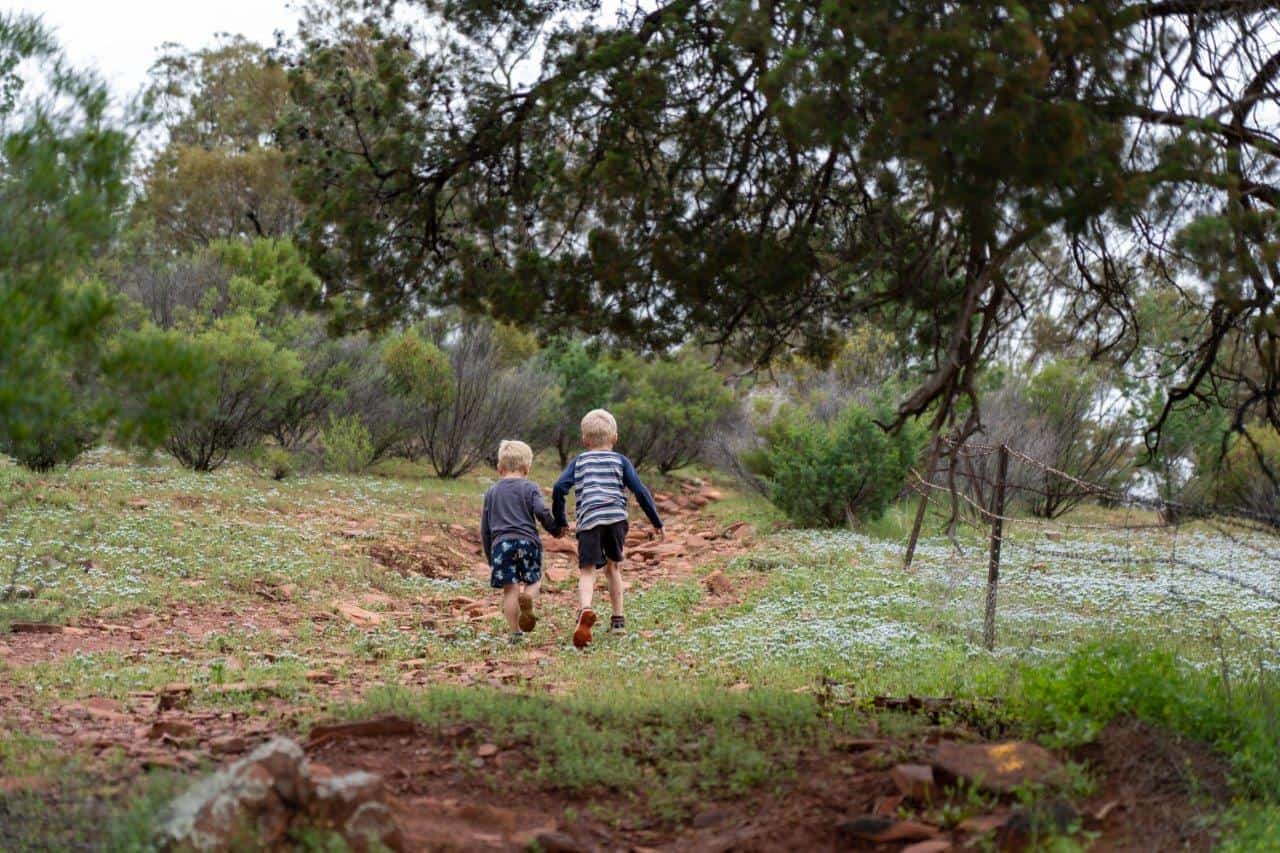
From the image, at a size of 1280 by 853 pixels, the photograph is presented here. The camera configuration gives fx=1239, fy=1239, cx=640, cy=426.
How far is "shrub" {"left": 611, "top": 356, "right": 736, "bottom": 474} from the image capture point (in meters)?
25.2

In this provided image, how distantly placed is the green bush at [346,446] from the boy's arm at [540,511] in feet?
36.8

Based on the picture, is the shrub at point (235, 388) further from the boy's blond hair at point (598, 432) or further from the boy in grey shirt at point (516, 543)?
the boy's blond hair at point (598, 432)

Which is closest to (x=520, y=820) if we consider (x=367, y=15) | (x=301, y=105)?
(x=301, y=105)

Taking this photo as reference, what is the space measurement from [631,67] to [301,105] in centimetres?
218

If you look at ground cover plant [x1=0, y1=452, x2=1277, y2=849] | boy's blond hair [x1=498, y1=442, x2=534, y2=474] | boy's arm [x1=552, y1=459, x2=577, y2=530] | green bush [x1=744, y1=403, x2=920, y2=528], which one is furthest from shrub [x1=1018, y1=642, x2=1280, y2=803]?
green bush [x1=744, y1=403, x2=920, y2=528]

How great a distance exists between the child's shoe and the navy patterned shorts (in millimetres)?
601

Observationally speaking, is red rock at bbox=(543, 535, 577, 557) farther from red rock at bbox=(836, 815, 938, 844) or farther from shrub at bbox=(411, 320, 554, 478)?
red rock at bbox=(836, 815, 938, 844)

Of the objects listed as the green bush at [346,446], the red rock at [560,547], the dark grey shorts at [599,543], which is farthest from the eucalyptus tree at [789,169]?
the green bush at [346,446]

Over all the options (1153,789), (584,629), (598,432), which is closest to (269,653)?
(584,629)

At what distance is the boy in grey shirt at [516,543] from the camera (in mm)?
9141

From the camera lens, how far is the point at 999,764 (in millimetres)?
4785

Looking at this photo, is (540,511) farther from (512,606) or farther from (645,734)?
(645,734)

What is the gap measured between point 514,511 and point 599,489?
0.65m

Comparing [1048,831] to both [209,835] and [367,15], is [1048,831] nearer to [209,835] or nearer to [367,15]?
[209,835]
